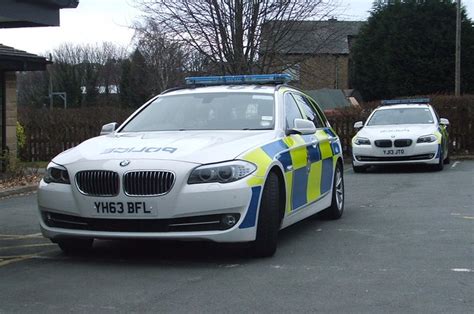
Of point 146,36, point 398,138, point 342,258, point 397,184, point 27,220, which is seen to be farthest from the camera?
point 146,36

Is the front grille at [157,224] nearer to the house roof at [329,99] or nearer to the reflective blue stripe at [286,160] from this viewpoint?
the reflective blue stripe at [286,160]

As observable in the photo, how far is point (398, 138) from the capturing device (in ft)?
48.0

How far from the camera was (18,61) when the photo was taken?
13.4 m

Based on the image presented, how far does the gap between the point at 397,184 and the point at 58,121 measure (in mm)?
12520

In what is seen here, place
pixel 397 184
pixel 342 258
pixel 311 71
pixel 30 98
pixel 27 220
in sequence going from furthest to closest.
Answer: pixel 30 98 < pixel 311 71 < pixel 397 184 < pixel 27 220 < pixel 342 258

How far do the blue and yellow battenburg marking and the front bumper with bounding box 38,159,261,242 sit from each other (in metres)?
0.07

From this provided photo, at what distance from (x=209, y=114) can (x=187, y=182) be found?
165 cm

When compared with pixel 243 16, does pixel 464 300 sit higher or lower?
lower

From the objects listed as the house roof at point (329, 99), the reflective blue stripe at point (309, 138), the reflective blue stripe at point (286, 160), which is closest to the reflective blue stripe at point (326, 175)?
the reflective blue stripe at point (309, 138)

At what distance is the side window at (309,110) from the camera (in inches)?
317

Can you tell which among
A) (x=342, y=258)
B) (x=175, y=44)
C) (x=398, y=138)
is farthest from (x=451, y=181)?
(x=175, y=44)

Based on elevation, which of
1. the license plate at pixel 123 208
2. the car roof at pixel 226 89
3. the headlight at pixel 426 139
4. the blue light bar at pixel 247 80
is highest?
the blue light bar at pixel 247 80

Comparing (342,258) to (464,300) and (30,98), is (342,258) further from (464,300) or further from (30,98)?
(30,98)

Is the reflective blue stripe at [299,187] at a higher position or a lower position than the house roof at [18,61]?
lower
